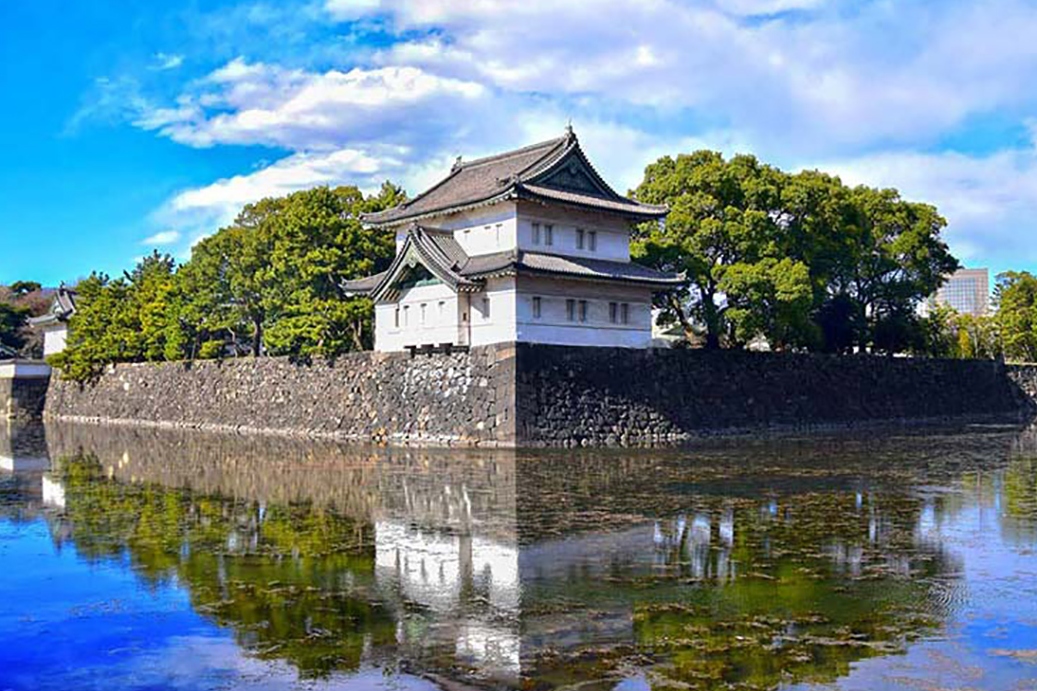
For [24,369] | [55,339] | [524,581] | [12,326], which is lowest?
[524,581]

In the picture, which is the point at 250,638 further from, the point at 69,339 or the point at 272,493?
the point at 69,339

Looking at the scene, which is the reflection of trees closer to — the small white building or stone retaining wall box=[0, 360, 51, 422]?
the small white building

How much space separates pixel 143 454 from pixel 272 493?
11.7 metres

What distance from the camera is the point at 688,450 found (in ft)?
87.4

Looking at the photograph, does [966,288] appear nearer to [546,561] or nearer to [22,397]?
[22,397]

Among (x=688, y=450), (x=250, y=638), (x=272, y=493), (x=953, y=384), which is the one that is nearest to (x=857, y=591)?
(x=250, y=638)

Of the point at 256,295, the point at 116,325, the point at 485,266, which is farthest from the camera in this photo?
the point at 116,325

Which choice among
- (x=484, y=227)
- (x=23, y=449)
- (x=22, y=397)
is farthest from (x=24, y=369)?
(x=484, y=227)

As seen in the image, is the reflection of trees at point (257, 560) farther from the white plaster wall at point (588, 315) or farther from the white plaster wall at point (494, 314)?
the white plaster wall at point (588, 315)

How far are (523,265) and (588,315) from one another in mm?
3530

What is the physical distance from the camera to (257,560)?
11.4 meters

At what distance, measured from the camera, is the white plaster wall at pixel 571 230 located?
30.2 m

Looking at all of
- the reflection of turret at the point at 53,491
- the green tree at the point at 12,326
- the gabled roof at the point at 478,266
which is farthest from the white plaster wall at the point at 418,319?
the green tree at the point at 12,326

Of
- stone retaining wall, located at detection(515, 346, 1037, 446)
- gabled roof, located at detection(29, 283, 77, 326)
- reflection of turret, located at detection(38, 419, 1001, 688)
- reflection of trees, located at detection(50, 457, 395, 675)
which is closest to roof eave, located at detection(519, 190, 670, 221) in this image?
stone retaining wall, located at detection(515, 346, 1037, 446)
